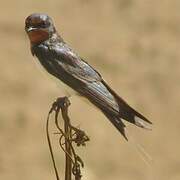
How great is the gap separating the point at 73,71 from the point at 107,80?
21.3 ft

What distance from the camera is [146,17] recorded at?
12523 mm

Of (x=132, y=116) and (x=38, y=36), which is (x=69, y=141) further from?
(x=38, y=36)

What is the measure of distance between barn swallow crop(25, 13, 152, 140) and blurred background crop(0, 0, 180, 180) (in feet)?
9.51

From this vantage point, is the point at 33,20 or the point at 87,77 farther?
the point at 87,77

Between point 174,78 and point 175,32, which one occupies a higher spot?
point 175,32

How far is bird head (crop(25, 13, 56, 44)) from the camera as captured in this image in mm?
3750

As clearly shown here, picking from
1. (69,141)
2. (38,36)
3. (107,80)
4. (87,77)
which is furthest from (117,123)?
(107,80)

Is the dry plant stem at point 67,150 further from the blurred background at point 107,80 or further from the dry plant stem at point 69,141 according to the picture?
the blurred background at point 107,80

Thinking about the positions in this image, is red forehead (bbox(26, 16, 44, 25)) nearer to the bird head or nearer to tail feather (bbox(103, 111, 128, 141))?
the bird head

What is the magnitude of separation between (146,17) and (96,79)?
8.65 meters

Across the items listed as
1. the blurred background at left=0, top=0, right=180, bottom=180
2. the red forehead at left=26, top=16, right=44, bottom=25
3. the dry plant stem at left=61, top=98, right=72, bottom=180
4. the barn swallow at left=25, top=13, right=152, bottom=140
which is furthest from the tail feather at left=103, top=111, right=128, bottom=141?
the blurred background at left=0, top=0, right=180, bottom=180

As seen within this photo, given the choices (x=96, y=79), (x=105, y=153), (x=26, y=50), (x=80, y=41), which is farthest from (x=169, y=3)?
(x=96, y=79)

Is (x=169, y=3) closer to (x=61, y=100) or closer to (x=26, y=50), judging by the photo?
(x=26, y=50)

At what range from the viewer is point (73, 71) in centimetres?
405
